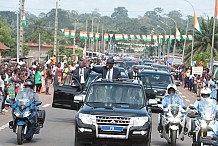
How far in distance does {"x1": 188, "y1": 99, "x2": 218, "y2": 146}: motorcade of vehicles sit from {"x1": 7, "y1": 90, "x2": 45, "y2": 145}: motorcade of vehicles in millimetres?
3722

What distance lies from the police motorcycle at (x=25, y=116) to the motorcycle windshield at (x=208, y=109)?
12.9 ft

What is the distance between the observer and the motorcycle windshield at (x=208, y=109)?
13.3 meters

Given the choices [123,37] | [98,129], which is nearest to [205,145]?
[98,129]

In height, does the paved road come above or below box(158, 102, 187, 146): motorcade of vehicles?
below

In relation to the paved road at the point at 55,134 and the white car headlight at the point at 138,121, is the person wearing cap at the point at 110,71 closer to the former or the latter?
the paved road at the point at 55,134

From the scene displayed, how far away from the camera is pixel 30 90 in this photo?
1503cm

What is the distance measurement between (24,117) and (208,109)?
13.8 ft

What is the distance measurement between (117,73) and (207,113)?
4.30m

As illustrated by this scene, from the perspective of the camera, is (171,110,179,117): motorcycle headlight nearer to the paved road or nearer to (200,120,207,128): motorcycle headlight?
the paved road

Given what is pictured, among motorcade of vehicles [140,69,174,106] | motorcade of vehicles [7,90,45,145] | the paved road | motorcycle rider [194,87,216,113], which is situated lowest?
the paved road

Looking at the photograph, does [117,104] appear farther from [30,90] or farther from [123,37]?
[123,37]

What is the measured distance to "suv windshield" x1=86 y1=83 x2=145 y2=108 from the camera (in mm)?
13719

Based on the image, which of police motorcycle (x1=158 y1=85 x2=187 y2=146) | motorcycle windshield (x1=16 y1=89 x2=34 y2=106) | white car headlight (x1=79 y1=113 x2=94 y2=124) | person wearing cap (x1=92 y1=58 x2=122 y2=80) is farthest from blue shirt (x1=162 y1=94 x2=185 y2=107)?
motorcycle windshield (x1=16 y1=89 x2=34 y2=106)

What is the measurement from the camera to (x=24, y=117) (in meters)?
14.3
